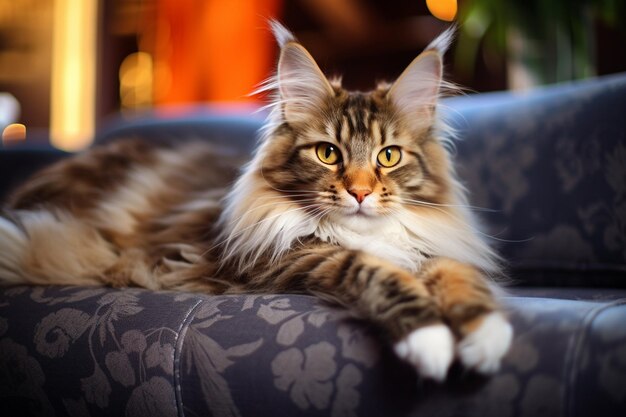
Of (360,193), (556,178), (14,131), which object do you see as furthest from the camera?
(14,131)

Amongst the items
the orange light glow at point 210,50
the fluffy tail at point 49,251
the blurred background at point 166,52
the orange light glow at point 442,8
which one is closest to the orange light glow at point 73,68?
the blurred background at point 166,52

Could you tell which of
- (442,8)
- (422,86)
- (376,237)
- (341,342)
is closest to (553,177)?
(422,86)

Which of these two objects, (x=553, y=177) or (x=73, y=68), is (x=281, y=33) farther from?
(x=73, y=68)

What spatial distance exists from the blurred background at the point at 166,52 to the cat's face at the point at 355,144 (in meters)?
2.83

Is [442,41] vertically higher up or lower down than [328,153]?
higher up

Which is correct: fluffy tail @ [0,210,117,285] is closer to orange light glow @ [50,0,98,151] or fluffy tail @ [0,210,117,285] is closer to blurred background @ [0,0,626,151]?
blurred background @ [0,0,626,151]

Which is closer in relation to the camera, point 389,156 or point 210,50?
point 389,156

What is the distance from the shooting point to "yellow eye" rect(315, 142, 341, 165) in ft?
4.19

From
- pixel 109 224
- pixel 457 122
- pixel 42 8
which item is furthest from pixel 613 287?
pixel 42 8

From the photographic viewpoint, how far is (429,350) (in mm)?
776

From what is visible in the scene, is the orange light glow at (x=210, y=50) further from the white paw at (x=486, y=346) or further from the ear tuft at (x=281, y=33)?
the white paw at (x=486, y=346)

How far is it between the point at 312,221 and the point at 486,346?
57cm

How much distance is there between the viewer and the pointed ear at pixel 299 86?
1.34m

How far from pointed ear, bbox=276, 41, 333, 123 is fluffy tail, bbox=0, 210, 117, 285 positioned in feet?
2.13
